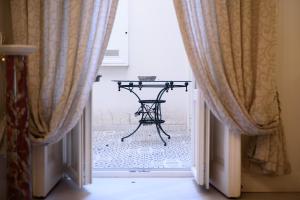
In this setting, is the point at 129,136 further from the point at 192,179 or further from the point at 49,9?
the point at 49,9

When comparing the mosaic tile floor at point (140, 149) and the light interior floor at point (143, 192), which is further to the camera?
the mosaic tile floor at point (140, 149)

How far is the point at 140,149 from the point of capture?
501cm

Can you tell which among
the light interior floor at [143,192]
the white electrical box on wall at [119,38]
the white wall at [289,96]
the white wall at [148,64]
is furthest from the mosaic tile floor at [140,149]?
the white electrical box on wall at [119,38]

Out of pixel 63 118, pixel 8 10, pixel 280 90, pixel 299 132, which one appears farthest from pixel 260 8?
pixel 8 10

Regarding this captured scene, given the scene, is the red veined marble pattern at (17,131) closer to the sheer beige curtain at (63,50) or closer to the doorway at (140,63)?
the sheer beige curtain at (63,50)

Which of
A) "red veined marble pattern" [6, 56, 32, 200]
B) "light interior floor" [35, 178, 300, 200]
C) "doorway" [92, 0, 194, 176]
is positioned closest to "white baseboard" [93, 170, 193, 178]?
"light interior floor" [35, 178, 300, 200]

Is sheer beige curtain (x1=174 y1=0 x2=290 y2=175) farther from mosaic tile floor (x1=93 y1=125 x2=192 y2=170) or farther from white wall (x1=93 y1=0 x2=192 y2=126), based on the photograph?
white wall (x1=93 y1=0 x2=192 y2=126)

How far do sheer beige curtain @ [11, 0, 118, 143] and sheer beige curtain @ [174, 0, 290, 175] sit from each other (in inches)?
26.1

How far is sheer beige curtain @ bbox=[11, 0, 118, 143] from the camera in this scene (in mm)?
2900

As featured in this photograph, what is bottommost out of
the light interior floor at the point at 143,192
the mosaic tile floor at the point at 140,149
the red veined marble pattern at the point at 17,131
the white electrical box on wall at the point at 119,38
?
the light interior floor at the point at 143,192

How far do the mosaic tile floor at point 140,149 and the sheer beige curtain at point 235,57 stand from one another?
123 cm

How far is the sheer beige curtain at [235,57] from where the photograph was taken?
291 centimetres

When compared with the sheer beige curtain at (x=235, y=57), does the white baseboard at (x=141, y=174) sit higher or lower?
lower

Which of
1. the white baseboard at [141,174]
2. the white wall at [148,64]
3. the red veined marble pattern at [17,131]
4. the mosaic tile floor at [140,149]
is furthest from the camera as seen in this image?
the white wall at [148,64]
